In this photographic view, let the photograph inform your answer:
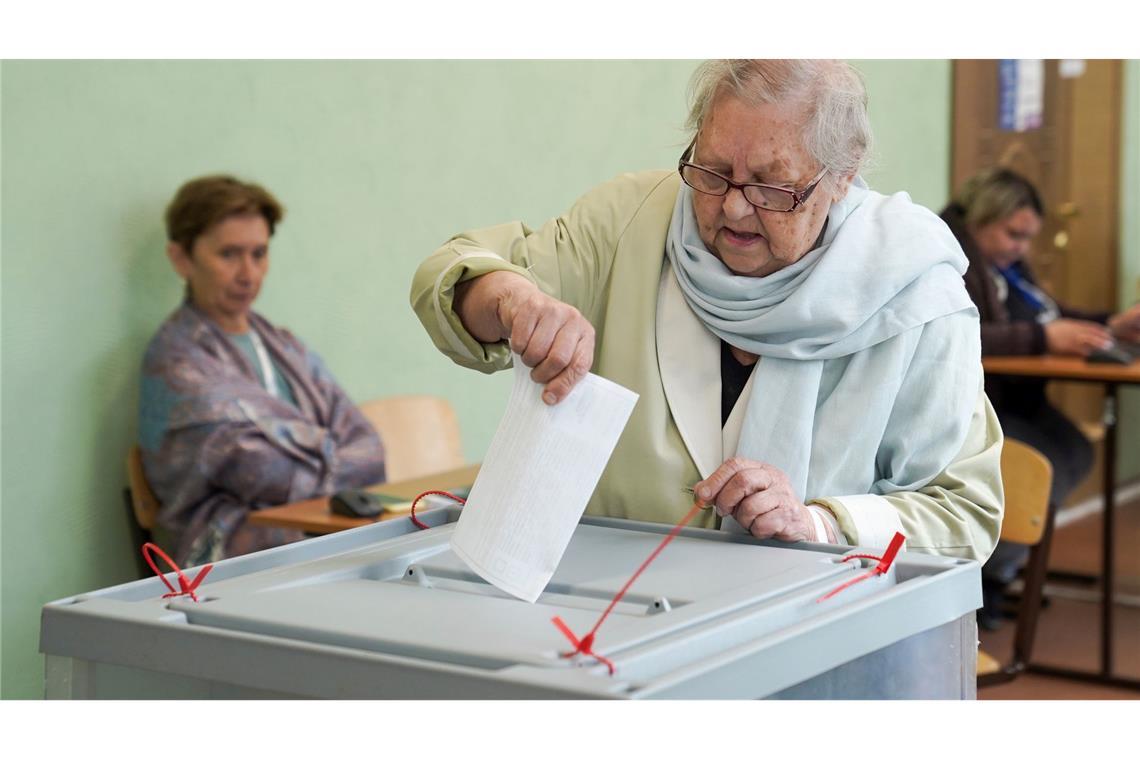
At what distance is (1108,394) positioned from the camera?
169 inches

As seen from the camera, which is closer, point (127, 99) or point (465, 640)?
point (465, 640)

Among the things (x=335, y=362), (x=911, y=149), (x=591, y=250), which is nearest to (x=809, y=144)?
(x=591, y=250)

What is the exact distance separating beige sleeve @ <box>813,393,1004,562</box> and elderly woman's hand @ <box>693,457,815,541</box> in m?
0.07

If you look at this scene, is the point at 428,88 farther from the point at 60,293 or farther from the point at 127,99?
the point at 60,293

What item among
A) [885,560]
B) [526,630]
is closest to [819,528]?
[885,560]

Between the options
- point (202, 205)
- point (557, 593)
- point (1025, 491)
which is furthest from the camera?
point (202, 205)

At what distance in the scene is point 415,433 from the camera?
13.2 feet

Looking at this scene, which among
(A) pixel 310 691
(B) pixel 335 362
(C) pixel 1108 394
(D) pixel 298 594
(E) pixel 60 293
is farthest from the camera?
(C) pixel 1108 394

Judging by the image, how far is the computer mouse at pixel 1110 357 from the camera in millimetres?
4293

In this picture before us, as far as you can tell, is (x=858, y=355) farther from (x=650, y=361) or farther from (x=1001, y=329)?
(x=1001, y=329)

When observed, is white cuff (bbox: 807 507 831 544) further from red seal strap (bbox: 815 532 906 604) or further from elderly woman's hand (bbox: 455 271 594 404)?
elderly woman's hand (bbox: 455 271 594 404)

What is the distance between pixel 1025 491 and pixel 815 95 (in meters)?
1.73

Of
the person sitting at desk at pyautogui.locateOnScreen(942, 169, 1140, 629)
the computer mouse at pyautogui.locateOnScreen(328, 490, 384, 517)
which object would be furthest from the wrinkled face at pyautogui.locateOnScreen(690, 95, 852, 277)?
the person sitting at desk at pyautogui.locateOnScreen(942, 169, 1140, 629)

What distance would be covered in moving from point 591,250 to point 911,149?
4.79 meters
